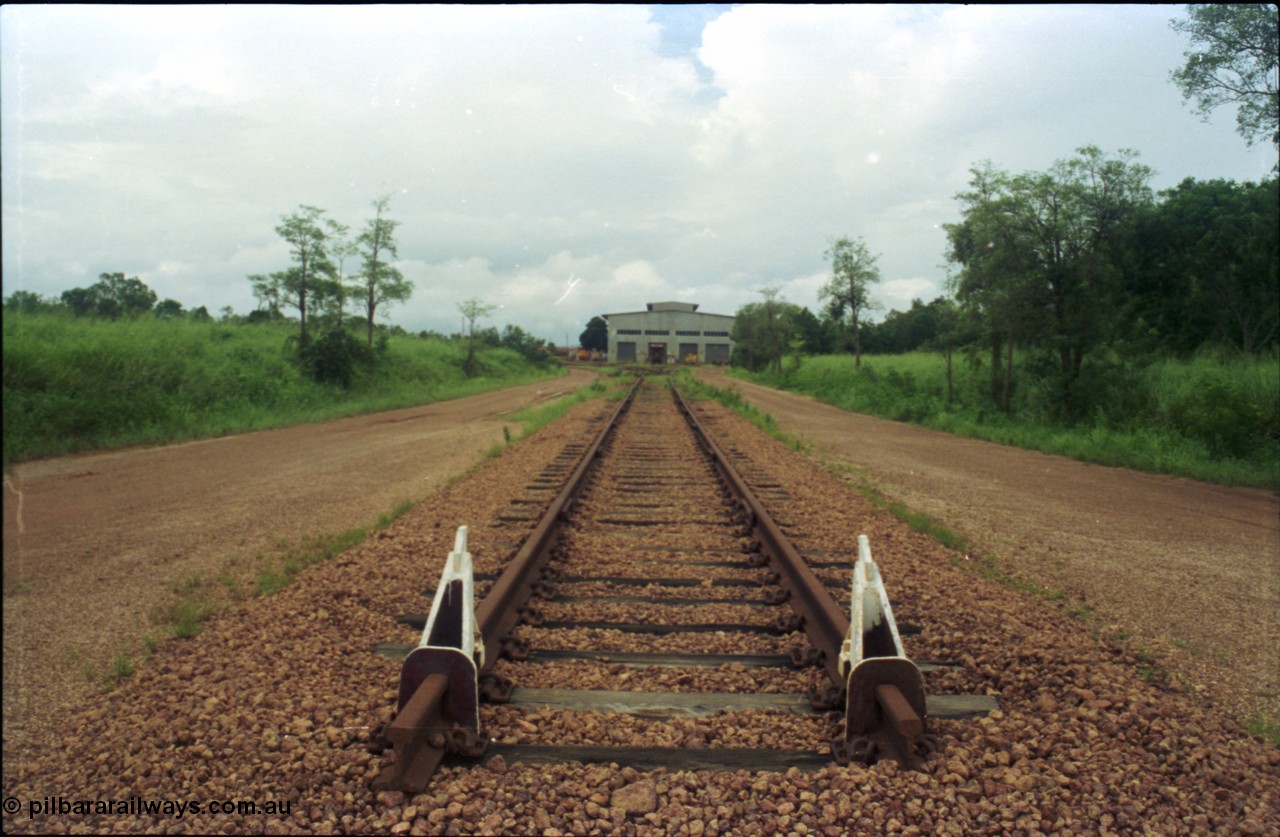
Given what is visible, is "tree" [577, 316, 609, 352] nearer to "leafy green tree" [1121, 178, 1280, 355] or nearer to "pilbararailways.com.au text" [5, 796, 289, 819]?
"leafy green tree" [1121, 178, 1280, 355]

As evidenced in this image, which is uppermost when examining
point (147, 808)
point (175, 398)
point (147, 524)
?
point (175, 398)

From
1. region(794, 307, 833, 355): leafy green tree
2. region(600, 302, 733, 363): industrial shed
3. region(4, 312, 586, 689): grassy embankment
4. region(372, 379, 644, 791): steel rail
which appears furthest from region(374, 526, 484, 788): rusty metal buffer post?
region(600, 302, 733, 363): industrial shed

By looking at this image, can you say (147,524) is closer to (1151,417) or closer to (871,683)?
(871,683)

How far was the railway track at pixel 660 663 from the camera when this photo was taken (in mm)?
2807

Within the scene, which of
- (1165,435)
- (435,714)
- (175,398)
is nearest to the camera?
(435,714)

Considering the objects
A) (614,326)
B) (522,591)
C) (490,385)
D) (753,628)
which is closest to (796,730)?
(753,628)

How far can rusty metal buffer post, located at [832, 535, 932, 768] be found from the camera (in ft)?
9.07

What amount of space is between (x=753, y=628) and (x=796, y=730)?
1165 mm

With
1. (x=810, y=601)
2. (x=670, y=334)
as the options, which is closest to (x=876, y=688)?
(x=810, y=601)

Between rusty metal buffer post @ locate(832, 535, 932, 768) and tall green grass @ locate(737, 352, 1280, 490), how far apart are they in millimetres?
10389

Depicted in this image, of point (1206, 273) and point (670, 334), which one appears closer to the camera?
point (1206, 273)

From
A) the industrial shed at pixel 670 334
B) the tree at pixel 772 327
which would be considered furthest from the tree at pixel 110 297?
the industrial shed at pixel 670 334

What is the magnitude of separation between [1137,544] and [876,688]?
17.0ft

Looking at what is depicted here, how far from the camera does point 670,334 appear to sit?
8838 centimetres
